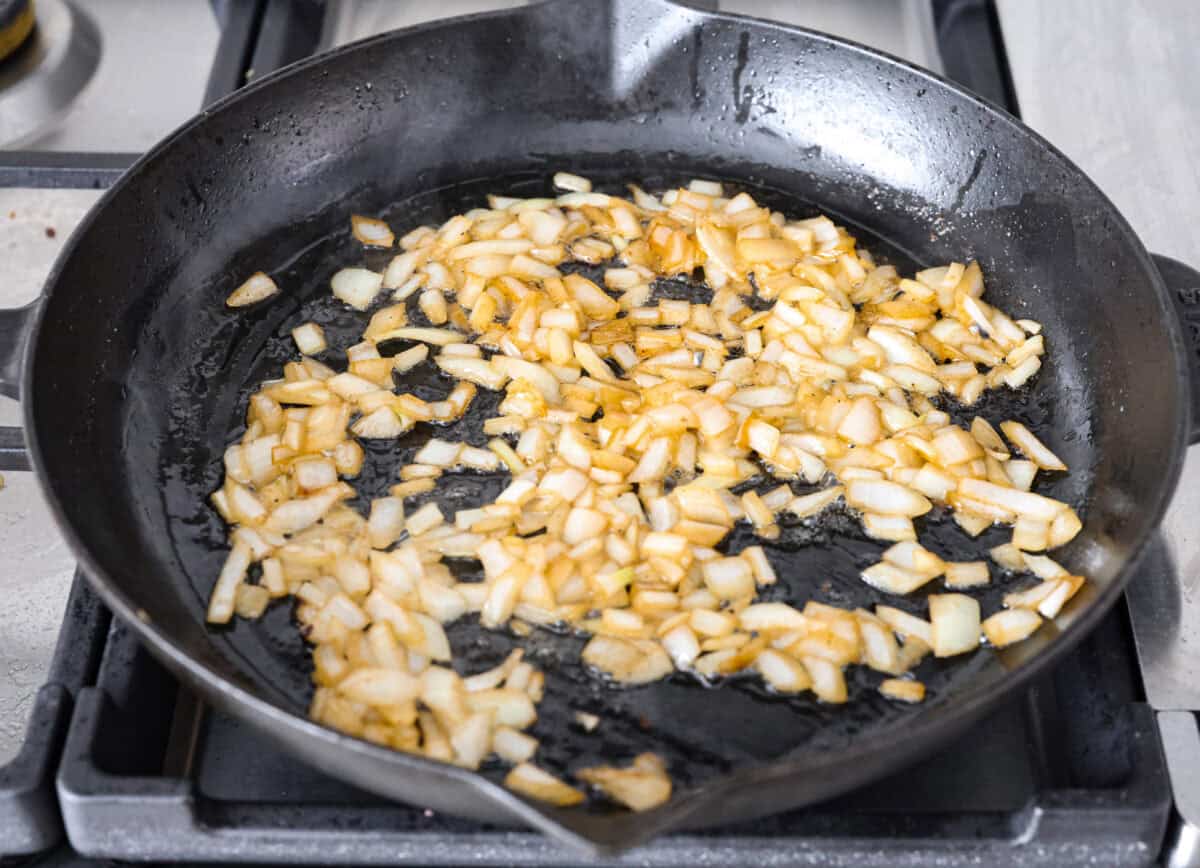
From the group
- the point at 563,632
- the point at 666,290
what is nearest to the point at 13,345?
the point at 563,632

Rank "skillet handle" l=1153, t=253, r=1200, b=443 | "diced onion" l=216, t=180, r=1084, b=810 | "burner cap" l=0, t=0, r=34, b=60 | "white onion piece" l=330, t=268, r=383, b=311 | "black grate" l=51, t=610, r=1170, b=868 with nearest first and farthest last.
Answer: "black grate" l=51, t=610, r=1170, b=868, "diced onion" l=216, t=180, r=1084, b=810, "skillet handle" l=1153, t=253, r=1200, b=443, "white onion piece" l=330, t=268, r=383, b=311, "burner cap" l=0, t=0, r=34, b=60

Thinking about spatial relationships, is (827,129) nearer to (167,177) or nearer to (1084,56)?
(1084,56)

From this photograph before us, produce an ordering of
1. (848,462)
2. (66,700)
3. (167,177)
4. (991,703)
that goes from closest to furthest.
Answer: (991,703)
(66,700)
(848,462)
(167,177)

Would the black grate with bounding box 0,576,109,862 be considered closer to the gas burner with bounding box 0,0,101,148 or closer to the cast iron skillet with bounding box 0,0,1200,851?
the cast iron skillet with bounding box 0,0,1200,851

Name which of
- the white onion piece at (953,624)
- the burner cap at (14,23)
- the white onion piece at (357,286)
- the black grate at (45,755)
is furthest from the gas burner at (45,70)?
the white onion piece at (953,624)

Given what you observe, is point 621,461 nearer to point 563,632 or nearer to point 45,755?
point 563,632

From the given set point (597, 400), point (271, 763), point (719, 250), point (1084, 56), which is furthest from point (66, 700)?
point (1084, 56)

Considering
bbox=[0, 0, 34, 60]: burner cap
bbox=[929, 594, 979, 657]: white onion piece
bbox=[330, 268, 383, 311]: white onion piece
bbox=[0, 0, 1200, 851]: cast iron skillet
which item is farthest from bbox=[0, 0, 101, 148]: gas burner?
bbox=[929, 594, 979, 657]: white onion piece
